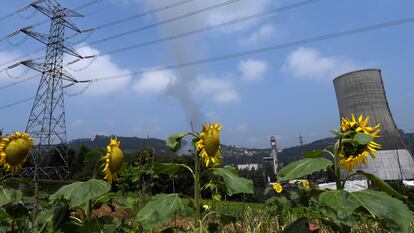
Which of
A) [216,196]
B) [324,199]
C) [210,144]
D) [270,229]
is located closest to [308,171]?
[324,199]

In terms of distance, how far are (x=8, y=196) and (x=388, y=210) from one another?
64.5 inches

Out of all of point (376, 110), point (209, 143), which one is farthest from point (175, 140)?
point (376, 110)

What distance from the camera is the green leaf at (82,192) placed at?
1486 millimetres

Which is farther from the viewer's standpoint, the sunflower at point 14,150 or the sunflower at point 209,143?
the sunflower at point 14,150

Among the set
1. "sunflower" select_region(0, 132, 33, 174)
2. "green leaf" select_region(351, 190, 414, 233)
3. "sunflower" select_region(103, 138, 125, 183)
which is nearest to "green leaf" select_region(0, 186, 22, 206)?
"sunflower" select_region(0, 132, 33, 174)

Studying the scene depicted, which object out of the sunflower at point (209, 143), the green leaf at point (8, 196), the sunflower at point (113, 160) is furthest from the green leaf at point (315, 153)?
the green leaf at point (8, 196)

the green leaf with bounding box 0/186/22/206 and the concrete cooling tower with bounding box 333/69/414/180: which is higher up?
the concrete cooling tower with bounding box 333/69/414/180

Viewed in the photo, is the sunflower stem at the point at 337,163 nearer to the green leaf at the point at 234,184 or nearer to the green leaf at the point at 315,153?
the green leaf at the point at 315,153

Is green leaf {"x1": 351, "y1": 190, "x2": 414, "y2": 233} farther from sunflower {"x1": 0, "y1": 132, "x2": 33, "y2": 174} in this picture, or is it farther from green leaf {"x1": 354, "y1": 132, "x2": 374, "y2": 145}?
sunflower {"x1": 0, "y1": 132, "x2": 33, "y2": 174}

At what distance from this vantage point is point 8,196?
5.65 ft

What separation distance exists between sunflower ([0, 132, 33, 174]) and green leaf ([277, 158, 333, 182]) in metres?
1.29

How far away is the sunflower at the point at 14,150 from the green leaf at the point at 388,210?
159cm

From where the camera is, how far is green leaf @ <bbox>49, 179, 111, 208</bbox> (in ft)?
4.88

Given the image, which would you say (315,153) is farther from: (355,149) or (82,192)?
(82,192)
